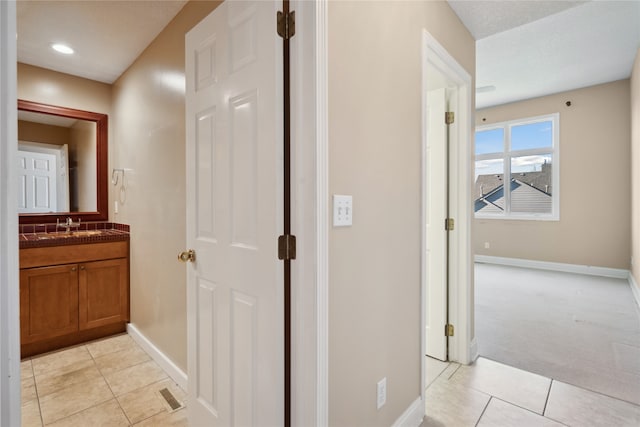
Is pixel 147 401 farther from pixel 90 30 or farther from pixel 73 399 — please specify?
pixel 90 30

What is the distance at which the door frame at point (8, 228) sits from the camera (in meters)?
0.55

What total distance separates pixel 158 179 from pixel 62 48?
1394 millimetres

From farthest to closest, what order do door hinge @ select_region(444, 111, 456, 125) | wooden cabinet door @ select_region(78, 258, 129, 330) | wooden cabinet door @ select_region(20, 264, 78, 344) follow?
wooden cabinet door @ select_region(78, 258, 129, 330) → wooden cabinet door @ select_region(20, 264, 78, 344) → door hinge @ select_region(444, 111, 456, 125)

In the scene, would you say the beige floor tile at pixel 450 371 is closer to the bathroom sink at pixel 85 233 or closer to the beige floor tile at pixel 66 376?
the beige floor tile at pixel 66 376

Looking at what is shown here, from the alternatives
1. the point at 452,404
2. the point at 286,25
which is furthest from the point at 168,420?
the point at 286,25

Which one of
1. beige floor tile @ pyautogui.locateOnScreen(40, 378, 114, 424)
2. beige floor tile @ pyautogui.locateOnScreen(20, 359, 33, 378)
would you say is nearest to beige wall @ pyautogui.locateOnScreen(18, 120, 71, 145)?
beige floor tile @ pyautogui.locateOnScreen(20, 359, 33, 378)

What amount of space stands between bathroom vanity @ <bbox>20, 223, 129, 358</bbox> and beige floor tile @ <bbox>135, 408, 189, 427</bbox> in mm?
1407

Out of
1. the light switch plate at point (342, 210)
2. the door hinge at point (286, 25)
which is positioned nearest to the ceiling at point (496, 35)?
the door hinge at point (286, 25)

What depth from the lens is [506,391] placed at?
203 centimetres

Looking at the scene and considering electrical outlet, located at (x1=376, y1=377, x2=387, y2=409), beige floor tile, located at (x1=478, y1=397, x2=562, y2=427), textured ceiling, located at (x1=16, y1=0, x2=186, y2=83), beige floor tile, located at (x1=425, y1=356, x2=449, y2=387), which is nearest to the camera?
electrical outlet, located at (x1=376, y1=377, x2=387, y2=409)

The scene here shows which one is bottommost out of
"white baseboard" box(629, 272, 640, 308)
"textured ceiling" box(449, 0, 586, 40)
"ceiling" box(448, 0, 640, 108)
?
"white baseboard" box(629, 272, 640, 308)

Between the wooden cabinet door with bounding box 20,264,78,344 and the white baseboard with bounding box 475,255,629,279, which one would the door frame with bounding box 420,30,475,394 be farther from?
the white baseboard with bounding box 475,255,629,279

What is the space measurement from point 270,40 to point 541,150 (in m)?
5.92

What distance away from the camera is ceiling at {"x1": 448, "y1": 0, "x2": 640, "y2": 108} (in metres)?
2.13
